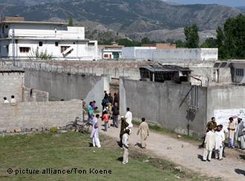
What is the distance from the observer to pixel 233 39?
82.8 metres

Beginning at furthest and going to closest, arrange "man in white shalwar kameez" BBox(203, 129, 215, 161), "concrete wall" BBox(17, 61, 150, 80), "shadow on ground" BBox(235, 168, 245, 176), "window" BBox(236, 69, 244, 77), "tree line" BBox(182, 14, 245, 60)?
"tree line" BBox(182, 14, 245, 60)
"window" BBox(236, 69, 244, 77)
"concrete wall" BBox(17, 61, 150, 80)
"man in white shalwar kameez" BBox(203, 129, 215, 161)
"shadow on ground" BBox(235, 168, 245, 176)

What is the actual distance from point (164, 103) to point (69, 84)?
11559 mm

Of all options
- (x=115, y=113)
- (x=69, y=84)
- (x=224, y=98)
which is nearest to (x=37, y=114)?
(x=115, y=113)

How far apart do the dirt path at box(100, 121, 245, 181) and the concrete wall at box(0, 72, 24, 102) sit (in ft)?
31.9

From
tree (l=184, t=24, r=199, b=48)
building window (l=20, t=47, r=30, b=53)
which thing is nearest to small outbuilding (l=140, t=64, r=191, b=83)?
building window (l=20, t=47, r=30, b=53)

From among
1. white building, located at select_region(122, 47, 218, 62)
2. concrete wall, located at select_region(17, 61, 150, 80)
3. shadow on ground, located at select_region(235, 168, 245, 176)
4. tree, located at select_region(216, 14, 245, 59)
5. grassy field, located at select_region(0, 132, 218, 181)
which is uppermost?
tree, located at select_region(216, 14, 245, 59)

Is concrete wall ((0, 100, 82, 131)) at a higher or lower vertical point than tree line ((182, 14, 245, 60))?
lower

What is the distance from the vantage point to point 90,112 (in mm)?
25094

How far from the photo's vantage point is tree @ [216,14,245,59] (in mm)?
81625

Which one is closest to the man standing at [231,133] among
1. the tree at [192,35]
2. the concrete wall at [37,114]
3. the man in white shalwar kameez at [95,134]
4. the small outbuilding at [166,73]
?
the man in white shalwar kameez at [95,134]

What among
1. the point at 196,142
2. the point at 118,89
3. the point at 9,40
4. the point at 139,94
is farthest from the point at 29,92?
the point at 9,40

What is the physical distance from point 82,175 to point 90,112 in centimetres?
859

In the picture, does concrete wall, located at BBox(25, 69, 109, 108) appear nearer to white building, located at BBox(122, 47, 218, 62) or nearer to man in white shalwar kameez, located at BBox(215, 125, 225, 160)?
man in white shalwar kameez, located at BBox(215, 125, 225, 160)

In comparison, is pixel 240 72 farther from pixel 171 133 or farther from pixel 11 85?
pixel 171 133
